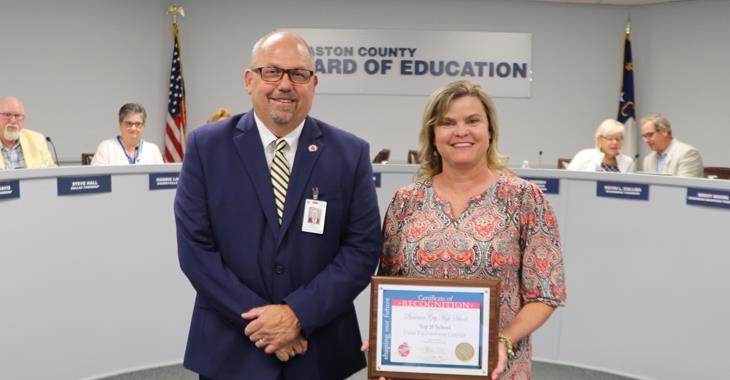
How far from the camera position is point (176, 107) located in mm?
9078

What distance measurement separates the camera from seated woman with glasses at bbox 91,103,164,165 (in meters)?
5.82

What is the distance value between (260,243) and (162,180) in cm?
228

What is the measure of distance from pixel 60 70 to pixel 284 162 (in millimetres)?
7400

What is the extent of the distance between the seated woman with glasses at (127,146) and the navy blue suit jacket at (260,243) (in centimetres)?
407

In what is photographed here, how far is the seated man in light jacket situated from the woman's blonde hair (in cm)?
427

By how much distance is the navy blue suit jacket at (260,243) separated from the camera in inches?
76.5

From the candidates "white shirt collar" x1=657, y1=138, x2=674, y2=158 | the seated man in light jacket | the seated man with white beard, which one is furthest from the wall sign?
the seated man with white beard

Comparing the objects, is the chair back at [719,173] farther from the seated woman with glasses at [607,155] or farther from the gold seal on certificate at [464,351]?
the gold seal on certificate at [464,351]

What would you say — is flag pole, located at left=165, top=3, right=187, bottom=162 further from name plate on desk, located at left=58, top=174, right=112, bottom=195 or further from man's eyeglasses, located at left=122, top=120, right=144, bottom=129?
name plate on desk, located at left=58, top=174, right=112, bottom=195

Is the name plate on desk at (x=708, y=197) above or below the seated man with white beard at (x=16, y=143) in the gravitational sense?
below

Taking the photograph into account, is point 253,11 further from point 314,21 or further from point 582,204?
point 582,204

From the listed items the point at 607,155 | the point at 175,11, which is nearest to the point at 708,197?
the point at 607,155

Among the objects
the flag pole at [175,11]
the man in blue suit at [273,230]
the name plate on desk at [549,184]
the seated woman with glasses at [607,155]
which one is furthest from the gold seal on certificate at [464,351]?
the flag pole at [175,11]

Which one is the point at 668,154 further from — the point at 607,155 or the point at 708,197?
the point at 708,197
